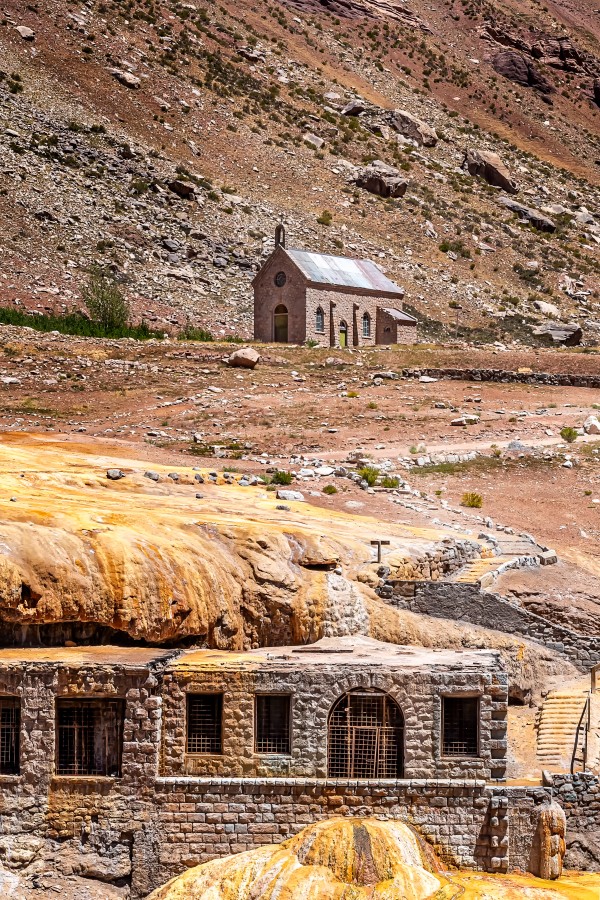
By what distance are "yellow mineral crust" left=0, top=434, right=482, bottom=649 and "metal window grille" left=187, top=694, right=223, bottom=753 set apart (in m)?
1.88

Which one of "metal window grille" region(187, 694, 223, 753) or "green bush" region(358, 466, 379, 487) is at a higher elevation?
"green bush" region(358, 466, 379, 487)

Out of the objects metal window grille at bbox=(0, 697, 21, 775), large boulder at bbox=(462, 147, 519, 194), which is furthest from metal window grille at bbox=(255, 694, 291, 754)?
large boulder at bbox=(462, 147, 519, 194)

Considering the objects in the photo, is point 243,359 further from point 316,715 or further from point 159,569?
point 316,715

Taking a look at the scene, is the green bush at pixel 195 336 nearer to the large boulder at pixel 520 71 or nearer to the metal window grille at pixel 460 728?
the metal window grille at pixel 460 728

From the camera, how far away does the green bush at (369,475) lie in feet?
113

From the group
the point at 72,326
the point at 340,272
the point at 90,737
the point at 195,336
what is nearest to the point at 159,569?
the point at 90,737

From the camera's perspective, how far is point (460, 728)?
17.9m

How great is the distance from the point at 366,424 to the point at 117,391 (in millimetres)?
9492

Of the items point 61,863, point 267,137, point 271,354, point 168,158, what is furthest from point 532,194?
point 61,863

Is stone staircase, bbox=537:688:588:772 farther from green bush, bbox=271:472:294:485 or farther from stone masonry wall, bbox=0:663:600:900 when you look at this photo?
green bush, bbox=271:472:294:485

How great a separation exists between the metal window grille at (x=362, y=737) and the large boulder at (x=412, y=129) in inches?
3238

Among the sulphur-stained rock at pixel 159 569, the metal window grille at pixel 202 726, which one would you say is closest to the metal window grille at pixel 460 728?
the metal window grille at pixel 202 726

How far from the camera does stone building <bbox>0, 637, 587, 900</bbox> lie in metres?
17.1

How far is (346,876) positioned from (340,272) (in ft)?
151
